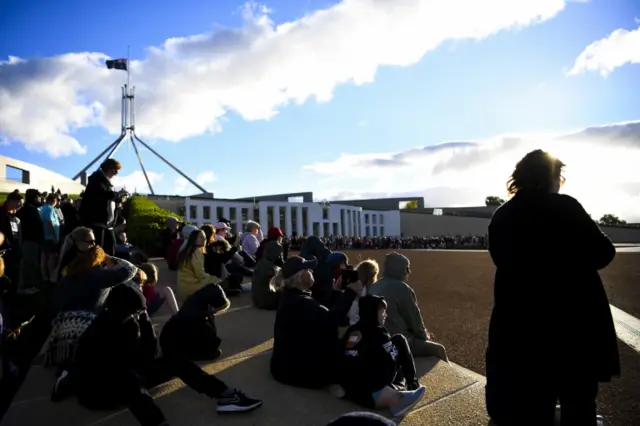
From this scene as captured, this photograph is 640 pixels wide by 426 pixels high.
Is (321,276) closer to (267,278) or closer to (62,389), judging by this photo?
(267,278)

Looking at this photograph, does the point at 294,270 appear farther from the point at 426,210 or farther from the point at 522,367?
the point at 426,210

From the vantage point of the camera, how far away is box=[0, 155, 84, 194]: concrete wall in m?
28.4

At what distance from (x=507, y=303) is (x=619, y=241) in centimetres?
6289

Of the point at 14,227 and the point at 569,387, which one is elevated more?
the point at 14,227

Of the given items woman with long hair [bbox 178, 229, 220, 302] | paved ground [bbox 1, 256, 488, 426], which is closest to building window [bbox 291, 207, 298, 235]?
woman with long hair [bbox 178, 229, 220, 302]

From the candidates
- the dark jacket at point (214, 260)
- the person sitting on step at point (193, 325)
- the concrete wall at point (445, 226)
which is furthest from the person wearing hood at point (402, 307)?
the concrete wall at point (445, 226)

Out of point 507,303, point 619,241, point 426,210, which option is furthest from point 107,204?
point 426,210

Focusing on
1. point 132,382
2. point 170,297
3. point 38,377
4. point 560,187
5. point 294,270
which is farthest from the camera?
point 170,297

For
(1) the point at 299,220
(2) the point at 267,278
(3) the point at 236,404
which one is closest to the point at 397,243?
(1) the point at 299,220

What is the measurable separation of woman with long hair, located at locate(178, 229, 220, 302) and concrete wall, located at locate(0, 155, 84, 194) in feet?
79.4

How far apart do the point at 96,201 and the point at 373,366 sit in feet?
14.5

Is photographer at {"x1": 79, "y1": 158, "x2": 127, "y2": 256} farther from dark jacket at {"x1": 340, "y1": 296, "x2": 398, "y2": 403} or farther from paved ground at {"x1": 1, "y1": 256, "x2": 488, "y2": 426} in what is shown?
dark jacket at {"x1": 340, "y1": 296, "x2": 398, "y2": 403}

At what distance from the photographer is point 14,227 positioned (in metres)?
6.83

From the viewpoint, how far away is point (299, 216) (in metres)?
59.5
